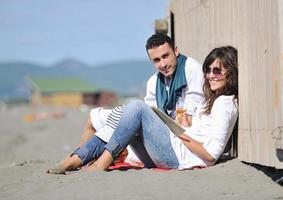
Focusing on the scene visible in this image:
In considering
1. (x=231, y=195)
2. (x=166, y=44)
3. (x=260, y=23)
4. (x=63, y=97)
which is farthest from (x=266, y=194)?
(x=63, y=97)

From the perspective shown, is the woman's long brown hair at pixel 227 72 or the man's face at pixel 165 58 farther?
the man's face at pixel 165 58

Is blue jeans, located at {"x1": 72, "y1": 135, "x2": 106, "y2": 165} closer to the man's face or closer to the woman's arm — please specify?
the woman's arm

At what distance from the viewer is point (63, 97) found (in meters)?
81.4

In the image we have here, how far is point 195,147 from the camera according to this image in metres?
5.74

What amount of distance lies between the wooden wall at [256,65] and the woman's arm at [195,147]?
377 mm

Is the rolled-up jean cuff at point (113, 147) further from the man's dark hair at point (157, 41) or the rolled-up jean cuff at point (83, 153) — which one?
the man's dark hair at point (157, 41)

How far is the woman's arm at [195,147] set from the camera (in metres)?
5.75

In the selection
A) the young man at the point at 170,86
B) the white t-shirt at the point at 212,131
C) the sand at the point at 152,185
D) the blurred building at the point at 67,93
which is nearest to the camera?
the sand at the point at 152,185

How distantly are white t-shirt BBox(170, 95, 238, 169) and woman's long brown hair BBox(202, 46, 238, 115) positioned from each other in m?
0.10

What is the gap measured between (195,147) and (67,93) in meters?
80.3

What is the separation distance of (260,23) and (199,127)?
3.49 ft

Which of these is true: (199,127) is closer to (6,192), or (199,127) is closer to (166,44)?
(166,44)

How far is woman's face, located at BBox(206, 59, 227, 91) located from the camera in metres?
6.00

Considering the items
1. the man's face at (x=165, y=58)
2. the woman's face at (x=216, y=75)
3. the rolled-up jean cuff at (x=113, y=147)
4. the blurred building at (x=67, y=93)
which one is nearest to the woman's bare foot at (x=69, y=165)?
the rolled-up jean cuff at (x=113, y=147)
